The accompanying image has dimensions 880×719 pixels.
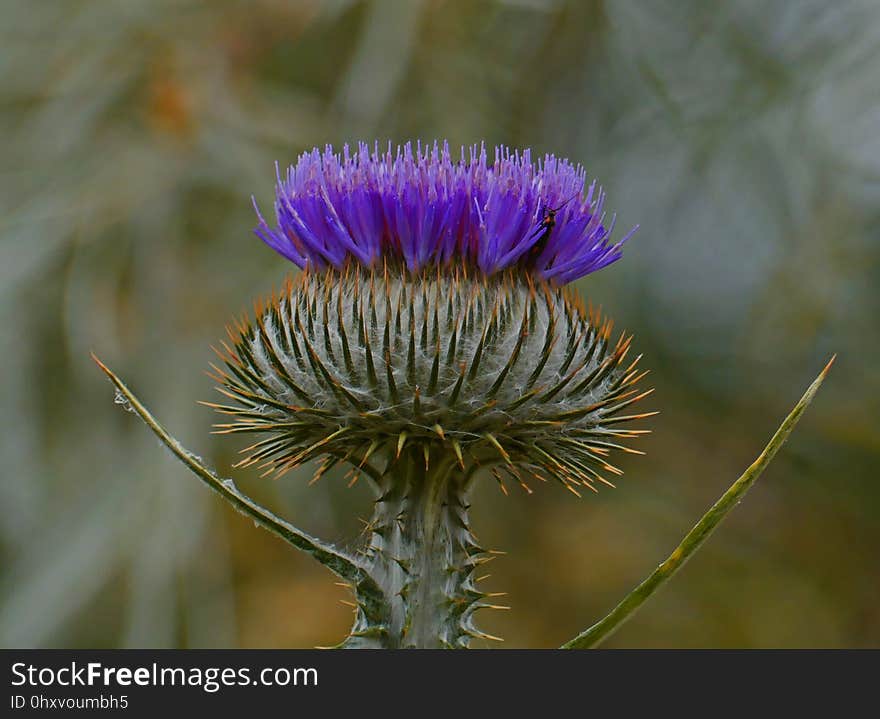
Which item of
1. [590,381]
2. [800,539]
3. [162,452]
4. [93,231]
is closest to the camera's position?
[590,381]

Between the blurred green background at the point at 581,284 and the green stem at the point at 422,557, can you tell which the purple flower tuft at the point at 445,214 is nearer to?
the green stem at the point at 422,557

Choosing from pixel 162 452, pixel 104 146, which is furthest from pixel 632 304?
pixel 104 146

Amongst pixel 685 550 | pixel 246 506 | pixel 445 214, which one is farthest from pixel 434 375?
pixel 685 550

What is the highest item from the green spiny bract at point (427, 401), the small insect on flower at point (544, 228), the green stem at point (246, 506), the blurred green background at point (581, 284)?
the blurred green background at point (581, 284)

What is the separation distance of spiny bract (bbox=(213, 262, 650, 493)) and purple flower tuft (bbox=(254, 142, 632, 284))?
0.05 m

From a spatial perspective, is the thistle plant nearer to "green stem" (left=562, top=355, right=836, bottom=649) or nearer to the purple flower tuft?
the purple flower tuft

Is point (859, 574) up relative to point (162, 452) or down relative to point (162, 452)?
down

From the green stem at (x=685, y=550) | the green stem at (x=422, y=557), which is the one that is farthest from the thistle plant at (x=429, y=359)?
the green stem at (x=685, y=550)

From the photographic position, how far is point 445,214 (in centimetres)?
215

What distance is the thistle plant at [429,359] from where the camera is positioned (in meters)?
2.10

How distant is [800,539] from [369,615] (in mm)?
3781

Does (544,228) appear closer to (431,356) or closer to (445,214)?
(445,214)

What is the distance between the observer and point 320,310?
7.31ft

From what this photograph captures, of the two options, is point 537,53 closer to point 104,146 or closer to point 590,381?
point 104,146
